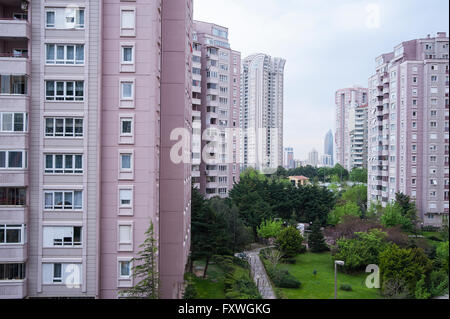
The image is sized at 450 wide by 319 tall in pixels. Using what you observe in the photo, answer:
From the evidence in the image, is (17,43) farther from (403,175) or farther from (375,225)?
(403,175)

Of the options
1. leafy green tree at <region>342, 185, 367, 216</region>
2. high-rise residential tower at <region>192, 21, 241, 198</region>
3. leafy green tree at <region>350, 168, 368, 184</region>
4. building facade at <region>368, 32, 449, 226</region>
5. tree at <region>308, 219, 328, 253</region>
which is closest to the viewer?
tree at <region>308, 219, 328, 253</region>

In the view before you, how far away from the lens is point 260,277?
18.1 feet

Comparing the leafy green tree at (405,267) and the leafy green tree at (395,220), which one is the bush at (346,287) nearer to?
the leafy green tree at (405,267)

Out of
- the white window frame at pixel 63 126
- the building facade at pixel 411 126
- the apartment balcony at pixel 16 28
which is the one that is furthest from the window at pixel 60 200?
the building facade at pixel 411 126

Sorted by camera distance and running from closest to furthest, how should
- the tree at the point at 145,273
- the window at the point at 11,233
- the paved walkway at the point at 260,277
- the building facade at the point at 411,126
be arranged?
the tree at the point at 145,273 → the window at the point at 11,233 → the paved walkway at the point at 260,277 → the building facade at the point at 411,126

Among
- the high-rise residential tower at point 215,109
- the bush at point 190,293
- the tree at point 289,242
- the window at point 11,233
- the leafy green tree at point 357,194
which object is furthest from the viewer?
the leafy green tree at point 357,194

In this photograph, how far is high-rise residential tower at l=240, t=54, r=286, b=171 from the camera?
34.9 feet

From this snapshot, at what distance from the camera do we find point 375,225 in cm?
679

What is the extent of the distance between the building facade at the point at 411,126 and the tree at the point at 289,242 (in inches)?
128

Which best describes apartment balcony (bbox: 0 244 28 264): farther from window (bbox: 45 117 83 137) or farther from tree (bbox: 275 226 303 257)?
tree (bbox: 275 226 303 257)

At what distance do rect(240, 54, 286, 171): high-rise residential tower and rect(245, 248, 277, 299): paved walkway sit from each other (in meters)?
4.25

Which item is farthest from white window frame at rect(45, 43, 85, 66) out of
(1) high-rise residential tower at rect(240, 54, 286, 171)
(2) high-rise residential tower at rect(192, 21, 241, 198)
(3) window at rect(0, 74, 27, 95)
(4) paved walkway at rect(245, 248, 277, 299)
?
(1) high-rise residential tower at rect(240, 54, 286, 171)

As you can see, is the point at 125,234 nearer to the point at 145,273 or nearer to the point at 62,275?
the point at 145,273

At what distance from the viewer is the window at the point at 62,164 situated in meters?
3.18
